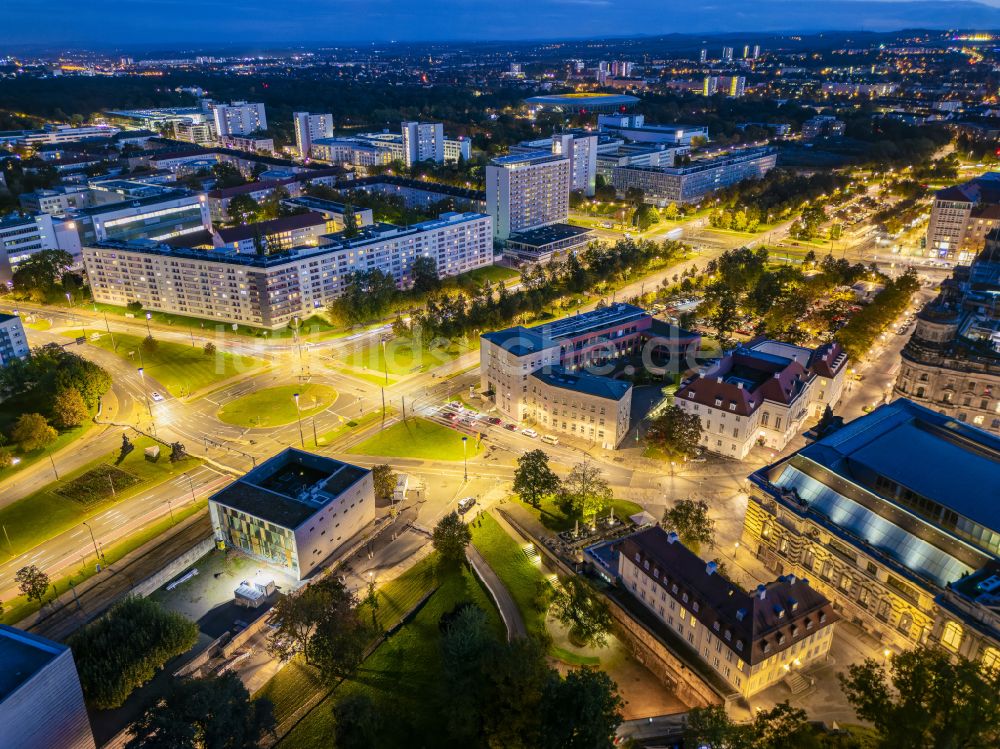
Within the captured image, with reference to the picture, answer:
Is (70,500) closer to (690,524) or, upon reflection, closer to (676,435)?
(690,524)

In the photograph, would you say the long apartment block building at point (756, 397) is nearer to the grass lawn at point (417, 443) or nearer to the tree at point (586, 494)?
the tree at point (586, 494)

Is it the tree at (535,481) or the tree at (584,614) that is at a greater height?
the tree at (535,481)

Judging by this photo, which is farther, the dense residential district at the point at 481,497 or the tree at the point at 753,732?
the dense residential district at the point at 481,497

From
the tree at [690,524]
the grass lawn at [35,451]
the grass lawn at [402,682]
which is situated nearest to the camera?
the grass lawn at [402,682]

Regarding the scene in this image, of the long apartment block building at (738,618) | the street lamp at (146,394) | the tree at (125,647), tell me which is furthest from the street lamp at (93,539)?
the long apartment block building at (738,618)

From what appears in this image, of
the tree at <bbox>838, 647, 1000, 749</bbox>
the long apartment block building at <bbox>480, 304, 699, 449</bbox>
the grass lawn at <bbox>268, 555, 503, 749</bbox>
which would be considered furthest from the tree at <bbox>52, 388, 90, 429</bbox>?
the tree at <bbox>838, 647, 1000, 749</bbox>

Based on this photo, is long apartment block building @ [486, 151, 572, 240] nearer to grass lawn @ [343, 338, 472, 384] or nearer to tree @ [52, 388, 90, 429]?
grass lawn @ [343, 338, 472, 384]

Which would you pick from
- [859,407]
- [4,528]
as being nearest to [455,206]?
[859,407]

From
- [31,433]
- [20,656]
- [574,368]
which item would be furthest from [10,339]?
[574,368]
